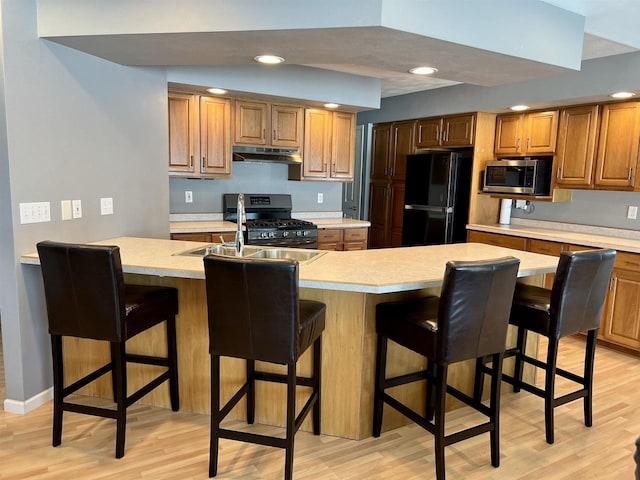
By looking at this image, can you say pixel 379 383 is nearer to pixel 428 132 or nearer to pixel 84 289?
pixel 84 289

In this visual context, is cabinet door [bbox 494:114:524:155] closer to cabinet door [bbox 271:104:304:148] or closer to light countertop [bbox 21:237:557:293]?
cabinet door [bbox 271:104:304:148]

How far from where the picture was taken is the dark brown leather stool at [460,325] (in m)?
1.88

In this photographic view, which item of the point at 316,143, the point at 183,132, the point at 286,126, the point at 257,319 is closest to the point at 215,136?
the point at 183,132

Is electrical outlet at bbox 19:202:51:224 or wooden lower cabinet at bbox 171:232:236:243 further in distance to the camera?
wooden lower cabinet at bbox 171:232:236:243

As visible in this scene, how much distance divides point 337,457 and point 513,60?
2.28m

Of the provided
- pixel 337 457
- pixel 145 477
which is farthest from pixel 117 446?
pixel 337 457

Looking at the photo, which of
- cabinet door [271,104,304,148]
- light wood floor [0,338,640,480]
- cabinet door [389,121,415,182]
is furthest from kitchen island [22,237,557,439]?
cabinet door [389,121,415,182]

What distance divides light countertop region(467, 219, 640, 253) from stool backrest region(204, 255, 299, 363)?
3.09 metres

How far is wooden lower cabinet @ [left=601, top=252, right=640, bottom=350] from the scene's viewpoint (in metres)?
3.54

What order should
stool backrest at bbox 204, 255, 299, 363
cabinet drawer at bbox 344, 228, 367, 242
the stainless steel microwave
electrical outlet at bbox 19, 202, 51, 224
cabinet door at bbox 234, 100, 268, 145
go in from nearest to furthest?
stool backrest at bbox 204, 255, 299, 363 → electrical outlet at bbox 19, 202, 51, 224 → cabinet door at bbox 234, 100, 268, 145 → the stainless steel microwave → cabinet drawer at bbox 344, 228, 367, 242

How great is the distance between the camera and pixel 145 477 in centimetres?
199

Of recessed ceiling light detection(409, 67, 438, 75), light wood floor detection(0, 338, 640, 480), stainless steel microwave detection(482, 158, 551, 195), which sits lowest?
light wood floor detection(0, 338, 640, 480)

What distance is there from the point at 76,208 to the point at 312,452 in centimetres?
195

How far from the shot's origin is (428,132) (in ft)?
17.6
